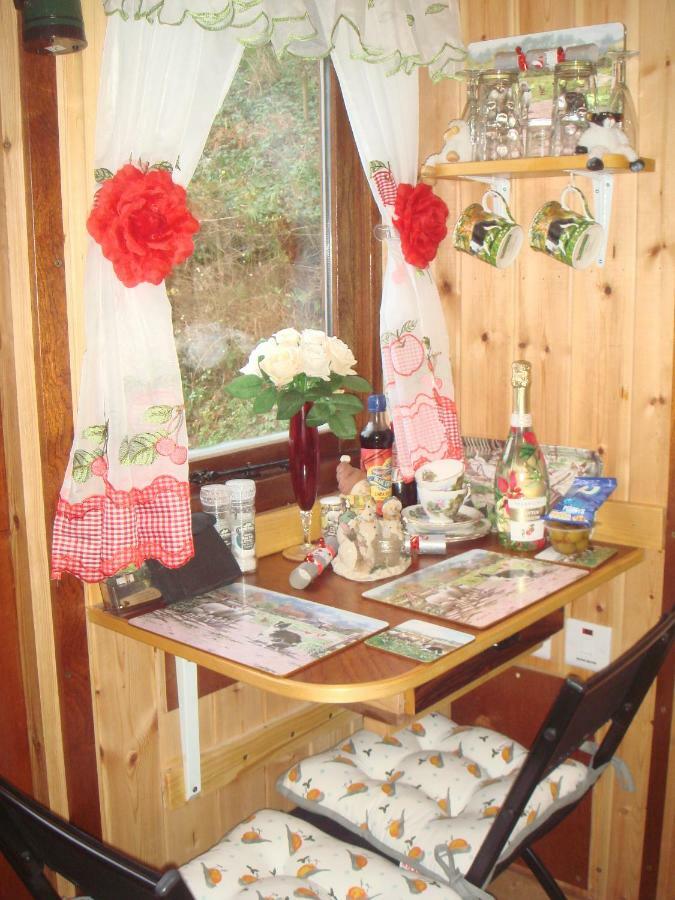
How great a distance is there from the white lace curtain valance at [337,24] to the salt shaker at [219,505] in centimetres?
77

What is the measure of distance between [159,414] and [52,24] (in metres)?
0.59

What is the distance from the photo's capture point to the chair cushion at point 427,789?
1.46 metres

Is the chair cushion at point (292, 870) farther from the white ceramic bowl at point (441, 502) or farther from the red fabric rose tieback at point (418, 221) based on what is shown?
the red fabric rose tieback at point (418, 221)

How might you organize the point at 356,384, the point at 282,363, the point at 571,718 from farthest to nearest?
the point at 356,384 → the point at 282,363 → the point at 571,718

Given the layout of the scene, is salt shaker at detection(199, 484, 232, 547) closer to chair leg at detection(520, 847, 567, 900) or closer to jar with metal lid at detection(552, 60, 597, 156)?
chair leg at detection(520, 847, 567, 900)

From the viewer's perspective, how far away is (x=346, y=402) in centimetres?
177

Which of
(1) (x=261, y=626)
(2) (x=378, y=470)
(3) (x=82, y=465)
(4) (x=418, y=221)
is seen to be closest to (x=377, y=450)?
(2) (x=378, y=470)

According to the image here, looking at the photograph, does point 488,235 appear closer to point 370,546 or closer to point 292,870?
point 370,546

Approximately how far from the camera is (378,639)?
54.7 inches

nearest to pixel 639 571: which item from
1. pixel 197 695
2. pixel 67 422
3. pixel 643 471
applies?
pixel 643 471

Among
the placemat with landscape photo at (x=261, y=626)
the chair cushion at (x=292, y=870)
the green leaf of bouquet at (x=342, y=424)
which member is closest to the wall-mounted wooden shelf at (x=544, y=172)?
the green leaf of bouquet at (x=342, y=424)

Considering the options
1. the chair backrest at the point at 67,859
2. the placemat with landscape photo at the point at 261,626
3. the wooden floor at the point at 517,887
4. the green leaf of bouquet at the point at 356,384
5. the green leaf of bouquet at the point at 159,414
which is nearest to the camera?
the chair backrest at the point at 67,859

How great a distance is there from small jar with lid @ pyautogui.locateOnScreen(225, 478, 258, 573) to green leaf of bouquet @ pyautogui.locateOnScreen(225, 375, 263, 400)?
172 mm

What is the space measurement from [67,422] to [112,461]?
12 centimetres
